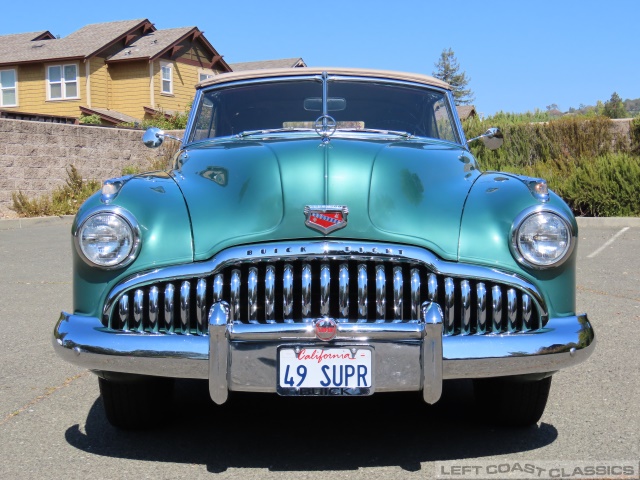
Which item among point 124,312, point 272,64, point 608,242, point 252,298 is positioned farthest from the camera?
point 272,64

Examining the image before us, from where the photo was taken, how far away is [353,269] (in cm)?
313

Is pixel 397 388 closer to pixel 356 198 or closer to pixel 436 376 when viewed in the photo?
pixel 436 376

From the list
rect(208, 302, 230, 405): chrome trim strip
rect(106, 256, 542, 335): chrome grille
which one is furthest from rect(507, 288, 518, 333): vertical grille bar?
rect(208, 302, 230, 405): chrome trim strip

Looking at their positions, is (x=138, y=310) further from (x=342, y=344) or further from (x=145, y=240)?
(x=342, y=344)

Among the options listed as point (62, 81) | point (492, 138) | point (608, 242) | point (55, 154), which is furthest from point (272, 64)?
point (492, 138)

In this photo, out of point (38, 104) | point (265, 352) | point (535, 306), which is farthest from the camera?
point (38, 104)

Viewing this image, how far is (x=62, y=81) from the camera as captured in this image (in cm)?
3231

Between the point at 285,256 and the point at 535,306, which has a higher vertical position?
the point at 285,256

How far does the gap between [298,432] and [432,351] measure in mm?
977

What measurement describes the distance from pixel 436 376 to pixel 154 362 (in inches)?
39.3

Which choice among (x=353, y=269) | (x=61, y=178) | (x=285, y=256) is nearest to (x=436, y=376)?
(x=353, y=269)

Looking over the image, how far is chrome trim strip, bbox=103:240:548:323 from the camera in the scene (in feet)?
10.1

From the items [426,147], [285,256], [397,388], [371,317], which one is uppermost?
[426,147]

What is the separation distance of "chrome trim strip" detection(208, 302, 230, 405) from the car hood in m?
0.30
